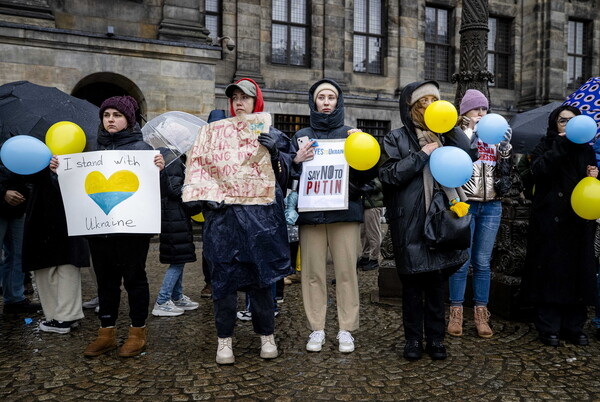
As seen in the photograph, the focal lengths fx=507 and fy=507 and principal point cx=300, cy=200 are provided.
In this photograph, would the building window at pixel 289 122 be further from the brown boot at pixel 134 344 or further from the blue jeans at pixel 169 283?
the brown boot at pixel 134 344

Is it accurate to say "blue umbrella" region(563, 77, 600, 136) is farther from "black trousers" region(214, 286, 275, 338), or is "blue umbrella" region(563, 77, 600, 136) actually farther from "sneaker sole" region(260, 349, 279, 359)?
"sneaker sole" region(260, 349, 279, 359)

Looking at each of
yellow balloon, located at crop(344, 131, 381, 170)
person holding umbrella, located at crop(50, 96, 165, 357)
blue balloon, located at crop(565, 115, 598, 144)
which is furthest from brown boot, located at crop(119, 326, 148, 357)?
blue balloon, located at crop(565, 115, 598, 144)

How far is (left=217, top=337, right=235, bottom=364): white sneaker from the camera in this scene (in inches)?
145

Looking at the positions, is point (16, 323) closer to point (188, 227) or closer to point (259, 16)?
point (188, 227)

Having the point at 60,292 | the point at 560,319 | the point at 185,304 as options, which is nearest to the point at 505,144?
the point at 560,319

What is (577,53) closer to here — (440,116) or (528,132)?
(528,132)

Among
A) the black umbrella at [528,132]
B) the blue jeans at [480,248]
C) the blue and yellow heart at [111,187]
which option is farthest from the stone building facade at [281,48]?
the blue jeans at [480,248]

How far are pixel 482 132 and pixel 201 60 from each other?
9.61m

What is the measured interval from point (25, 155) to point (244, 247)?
5.96 ft

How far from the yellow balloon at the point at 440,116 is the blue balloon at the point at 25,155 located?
2893 mm

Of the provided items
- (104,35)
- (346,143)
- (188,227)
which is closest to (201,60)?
(104,35)

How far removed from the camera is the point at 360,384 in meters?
3.31

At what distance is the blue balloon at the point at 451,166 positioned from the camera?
3449 millimetres

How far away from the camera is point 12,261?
5.18 metres
